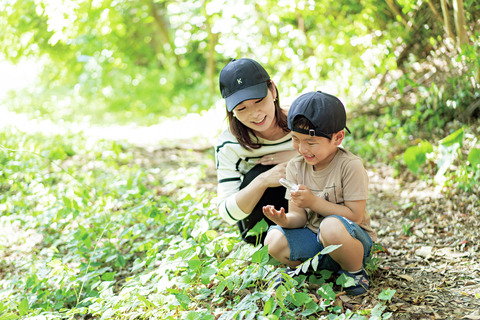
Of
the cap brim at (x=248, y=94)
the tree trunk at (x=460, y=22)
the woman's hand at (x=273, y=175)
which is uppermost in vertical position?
the tree trunk at (x=460, y=22)

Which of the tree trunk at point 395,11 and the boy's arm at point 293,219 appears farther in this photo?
the tree trunk at point 395,11

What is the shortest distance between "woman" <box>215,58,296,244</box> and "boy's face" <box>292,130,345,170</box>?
306mm

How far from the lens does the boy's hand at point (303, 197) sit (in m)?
1.91

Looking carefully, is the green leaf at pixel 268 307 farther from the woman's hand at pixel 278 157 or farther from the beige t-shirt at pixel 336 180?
the woman's hand at pixel 278 157

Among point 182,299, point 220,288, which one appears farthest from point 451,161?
point 182,299

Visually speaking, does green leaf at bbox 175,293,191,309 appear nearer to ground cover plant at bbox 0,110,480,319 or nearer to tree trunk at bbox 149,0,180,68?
ground cover plant at bbox 0,110,480,319

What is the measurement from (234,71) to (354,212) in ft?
3.01

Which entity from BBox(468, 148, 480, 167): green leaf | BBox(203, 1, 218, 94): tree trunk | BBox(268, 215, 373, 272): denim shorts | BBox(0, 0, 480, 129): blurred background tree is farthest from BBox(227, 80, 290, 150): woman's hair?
BBox(203, 1, 218, 94): tree trunk

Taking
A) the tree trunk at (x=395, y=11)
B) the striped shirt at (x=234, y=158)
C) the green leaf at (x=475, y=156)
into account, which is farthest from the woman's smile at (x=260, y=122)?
the tree trunk at (x=395, y=11)

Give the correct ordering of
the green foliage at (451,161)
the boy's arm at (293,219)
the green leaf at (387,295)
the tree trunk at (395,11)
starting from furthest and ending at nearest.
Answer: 1. the tree trunk at (395,11)
2. the green foliage at (451,161)
3. the boy's arm at (293,219)
4. the green leaf at (387,295)

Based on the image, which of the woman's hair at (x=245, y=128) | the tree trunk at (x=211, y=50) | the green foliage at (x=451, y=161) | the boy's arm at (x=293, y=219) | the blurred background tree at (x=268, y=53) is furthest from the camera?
the tree trunk at (x=211, y=50)

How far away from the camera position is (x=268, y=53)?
6.20 meters

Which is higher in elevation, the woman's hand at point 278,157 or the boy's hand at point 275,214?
the woman's hand at point 278,157

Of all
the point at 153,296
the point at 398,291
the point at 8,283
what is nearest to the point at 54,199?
the point at 8,283
